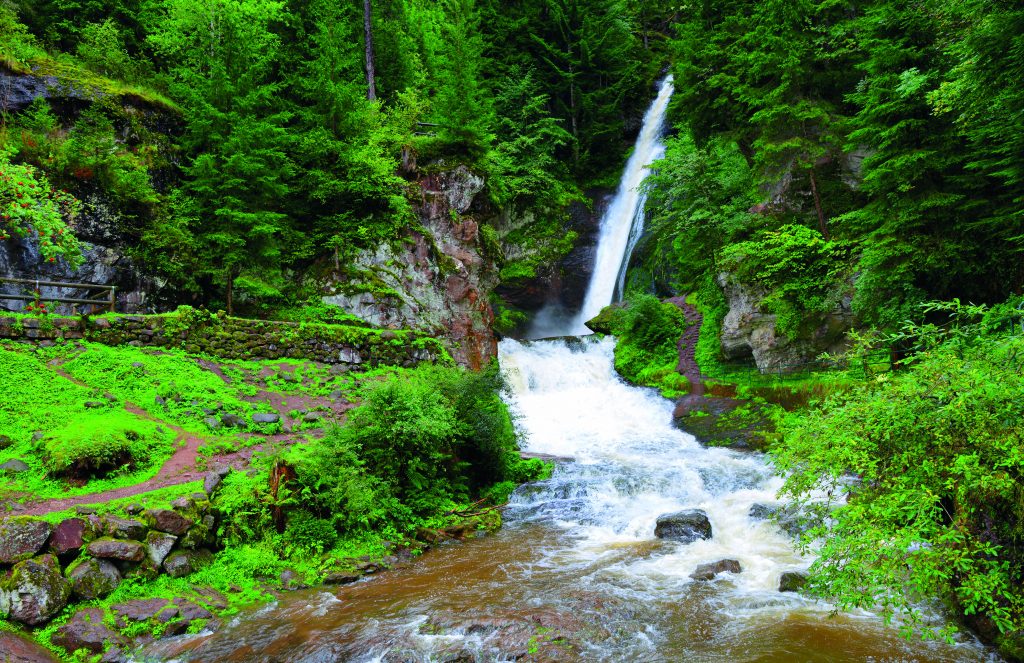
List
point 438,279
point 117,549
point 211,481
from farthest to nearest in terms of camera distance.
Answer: point 438,279, point 211,481, point 117,549

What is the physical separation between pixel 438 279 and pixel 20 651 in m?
15.3

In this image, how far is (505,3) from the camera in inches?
1275

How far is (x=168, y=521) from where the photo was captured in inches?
259

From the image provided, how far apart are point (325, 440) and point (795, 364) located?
12.6 m

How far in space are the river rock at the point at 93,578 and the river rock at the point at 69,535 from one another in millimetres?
219

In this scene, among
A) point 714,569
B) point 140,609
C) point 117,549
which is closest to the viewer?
point 140,609

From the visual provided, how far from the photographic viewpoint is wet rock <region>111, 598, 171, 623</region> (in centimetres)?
552

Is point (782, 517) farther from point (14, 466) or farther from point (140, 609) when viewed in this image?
point (14, 466)

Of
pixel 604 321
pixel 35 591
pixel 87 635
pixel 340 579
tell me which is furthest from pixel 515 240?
pixel 87 635

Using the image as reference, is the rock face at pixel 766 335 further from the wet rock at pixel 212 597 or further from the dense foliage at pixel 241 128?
the wet rock at pixel 212 597

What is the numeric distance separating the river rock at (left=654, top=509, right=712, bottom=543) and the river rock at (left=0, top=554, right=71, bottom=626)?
317 inches

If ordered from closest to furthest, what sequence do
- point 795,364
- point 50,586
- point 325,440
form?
point 50,586
point 325,440
point 795,364

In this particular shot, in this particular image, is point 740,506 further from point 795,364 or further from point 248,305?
point 248,305

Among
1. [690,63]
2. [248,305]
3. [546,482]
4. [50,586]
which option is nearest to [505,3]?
[690,63]
